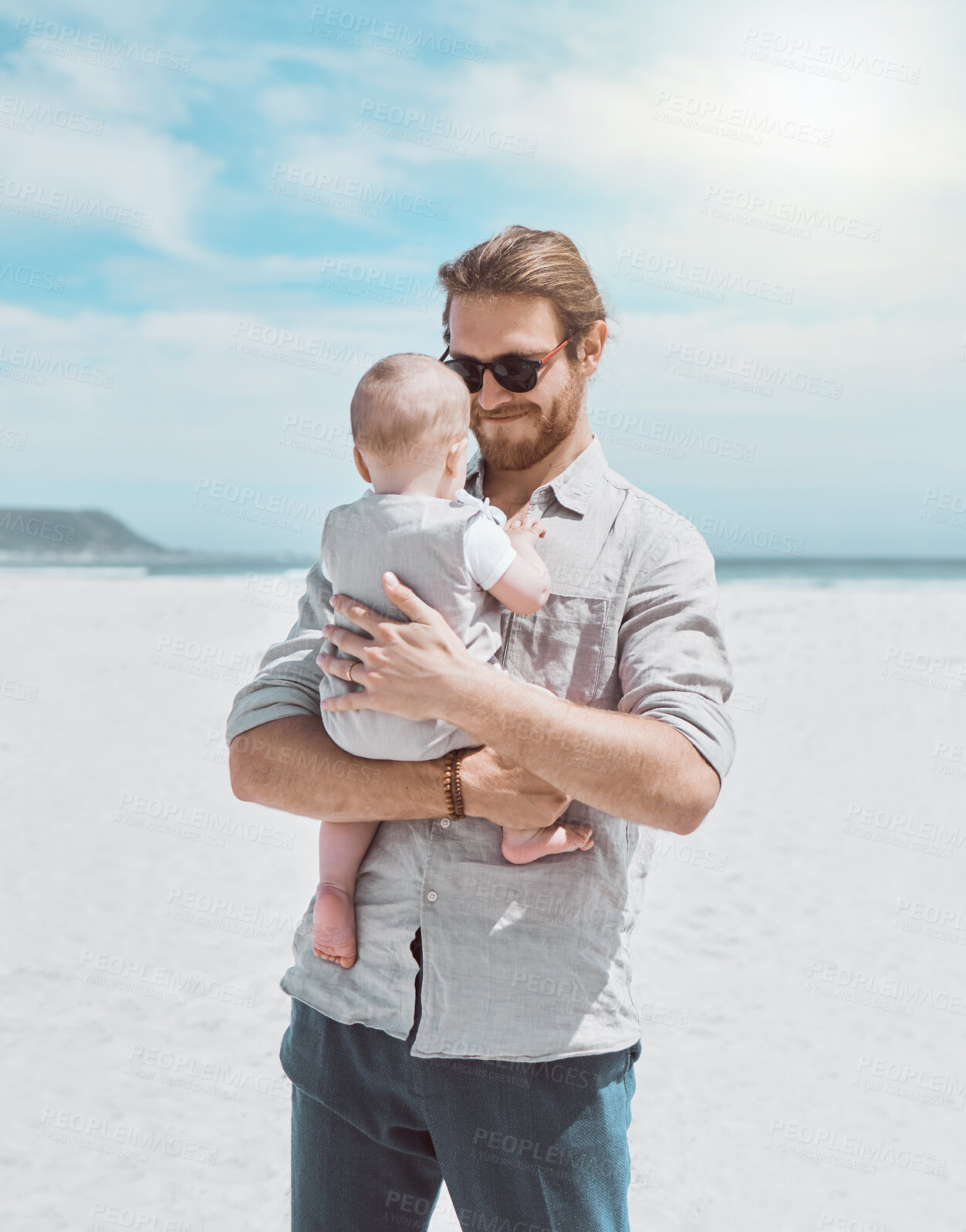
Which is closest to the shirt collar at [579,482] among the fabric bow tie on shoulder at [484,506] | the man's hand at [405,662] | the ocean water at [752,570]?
the fabric bow tie on shoulder at [484,506]

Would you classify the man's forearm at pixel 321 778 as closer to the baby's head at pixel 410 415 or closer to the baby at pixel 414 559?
the baby at pixel 414 559

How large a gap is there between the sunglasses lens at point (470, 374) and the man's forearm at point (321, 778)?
791mm

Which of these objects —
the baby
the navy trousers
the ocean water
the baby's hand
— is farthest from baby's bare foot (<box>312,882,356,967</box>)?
the ocean water

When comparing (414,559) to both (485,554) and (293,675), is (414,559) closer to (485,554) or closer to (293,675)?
(485,554)

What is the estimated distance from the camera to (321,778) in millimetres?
1904

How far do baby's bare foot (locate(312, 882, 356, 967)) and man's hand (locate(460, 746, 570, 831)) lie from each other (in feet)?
1.16

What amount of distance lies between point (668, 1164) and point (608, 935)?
3.50 m

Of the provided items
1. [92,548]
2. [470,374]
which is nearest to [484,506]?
[470,374]

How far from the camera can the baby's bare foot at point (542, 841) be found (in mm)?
1807

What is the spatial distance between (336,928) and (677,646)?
88 centimetres

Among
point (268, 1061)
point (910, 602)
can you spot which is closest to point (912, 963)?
point (268, 1061)

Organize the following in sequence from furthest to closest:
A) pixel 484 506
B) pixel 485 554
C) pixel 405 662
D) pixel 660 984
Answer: pixel 660 984, pixel 484 506, pixel 485 554, pixel 405 662

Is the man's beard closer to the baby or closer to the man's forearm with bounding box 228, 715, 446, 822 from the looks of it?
the baby

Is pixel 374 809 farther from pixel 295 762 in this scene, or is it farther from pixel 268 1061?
pixel 268 1061
